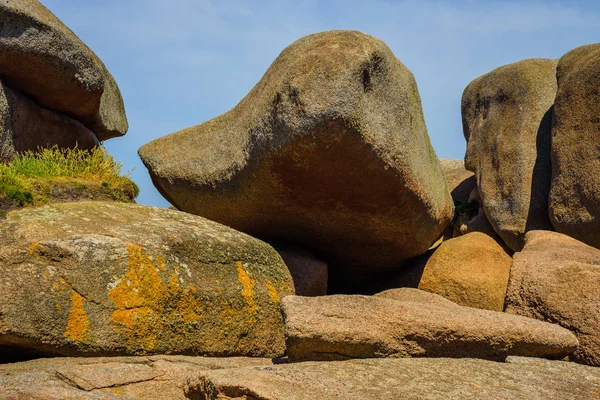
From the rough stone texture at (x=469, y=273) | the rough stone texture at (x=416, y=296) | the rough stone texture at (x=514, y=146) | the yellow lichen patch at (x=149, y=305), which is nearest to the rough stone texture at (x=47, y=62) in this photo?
the yellow lichen patch at (x=149, y=305)

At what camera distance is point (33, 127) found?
9.68 meters

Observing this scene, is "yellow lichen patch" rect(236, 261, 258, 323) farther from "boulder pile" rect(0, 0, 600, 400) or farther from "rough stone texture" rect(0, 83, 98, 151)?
"rough stone texture" rect(0, 83, 98, 151)

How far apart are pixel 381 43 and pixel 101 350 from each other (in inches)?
159

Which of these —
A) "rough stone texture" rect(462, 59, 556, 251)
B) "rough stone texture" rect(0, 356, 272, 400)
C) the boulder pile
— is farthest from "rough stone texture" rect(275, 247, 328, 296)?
"rough stone texture" rect(462, 59, 556, 251)

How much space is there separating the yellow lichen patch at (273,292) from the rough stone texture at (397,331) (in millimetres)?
1266

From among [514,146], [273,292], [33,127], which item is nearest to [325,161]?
[273,292]

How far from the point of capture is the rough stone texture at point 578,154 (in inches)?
367

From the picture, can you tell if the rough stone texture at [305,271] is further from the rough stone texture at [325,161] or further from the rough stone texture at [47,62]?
the rough stone texture at [47,62]

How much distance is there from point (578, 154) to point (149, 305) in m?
6.48

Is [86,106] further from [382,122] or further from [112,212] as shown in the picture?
[382,122]

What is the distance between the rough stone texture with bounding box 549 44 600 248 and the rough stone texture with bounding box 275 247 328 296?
3755 mm

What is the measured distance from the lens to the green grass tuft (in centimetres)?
645

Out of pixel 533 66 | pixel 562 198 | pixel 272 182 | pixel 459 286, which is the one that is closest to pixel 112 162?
pixel 272 182

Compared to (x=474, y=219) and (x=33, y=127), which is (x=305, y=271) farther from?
(x=474, y=219)
